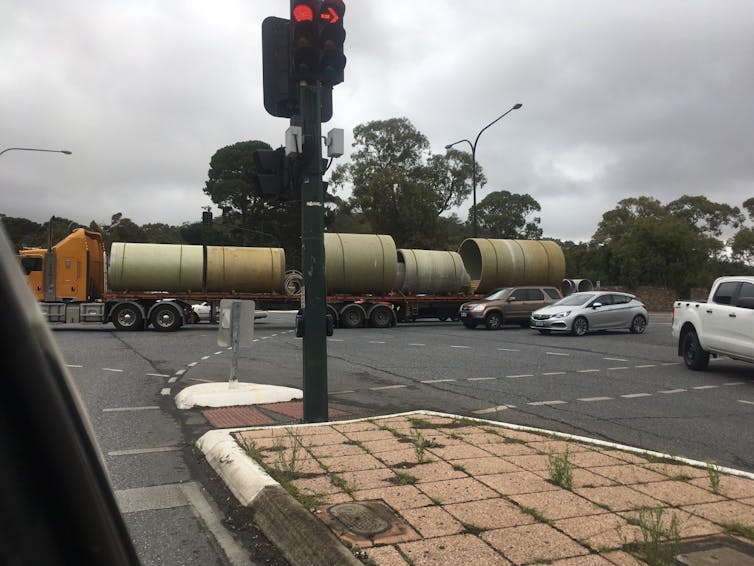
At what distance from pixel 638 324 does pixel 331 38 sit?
17.4m

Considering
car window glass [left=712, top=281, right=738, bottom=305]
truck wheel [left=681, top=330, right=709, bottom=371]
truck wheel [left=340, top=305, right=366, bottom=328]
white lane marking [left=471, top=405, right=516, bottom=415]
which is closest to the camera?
white lane marking [left=471, top=405, right=516, bottom=415]

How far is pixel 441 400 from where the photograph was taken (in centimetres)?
830

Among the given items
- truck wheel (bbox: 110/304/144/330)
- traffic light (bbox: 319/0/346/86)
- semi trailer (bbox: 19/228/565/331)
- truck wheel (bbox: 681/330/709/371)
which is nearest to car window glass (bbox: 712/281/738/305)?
truck wheel (bbox: 681/330/709/371)

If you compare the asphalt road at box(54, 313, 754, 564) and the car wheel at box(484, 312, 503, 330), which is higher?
the car wheel at box(484, 312, 503, 330)

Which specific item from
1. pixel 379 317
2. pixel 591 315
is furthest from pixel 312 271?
pixel 379 317

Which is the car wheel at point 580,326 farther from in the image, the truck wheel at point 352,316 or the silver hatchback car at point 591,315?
the truck wheel at point 352,316

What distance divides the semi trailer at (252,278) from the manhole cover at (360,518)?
15879 millimetres

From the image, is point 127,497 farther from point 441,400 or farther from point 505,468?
point 441,400

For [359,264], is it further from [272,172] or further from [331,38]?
[331,38]

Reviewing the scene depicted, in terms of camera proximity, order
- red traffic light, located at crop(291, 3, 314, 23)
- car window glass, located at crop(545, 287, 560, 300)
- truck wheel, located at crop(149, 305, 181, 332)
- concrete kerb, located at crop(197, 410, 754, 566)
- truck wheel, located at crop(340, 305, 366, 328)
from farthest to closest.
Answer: car window glass, located at crop(545, 287, 560, 300)
truck wheel, located at crop(340, 305, 366, 328)
truck wheel, located at crop(149, 305, 181, 332)
red traffic light, located at crop(291, 3, 314, 23)
concrete kerb, located at crop(197, 410, 754, 566)

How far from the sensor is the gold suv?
872 inches

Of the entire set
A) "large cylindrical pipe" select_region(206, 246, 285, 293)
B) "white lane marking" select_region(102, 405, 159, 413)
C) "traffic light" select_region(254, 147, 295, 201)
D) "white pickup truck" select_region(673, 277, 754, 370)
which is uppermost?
"traffic light" select_region(254, 147, 295, 201)

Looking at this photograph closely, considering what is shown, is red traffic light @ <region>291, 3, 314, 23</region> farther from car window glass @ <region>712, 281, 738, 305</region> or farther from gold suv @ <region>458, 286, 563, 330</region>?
gold suv @ <region>458, 286, 563, 330</region>

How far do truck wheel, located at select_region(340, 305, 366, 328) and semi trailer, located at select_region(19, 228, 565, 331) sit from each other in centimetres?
4
